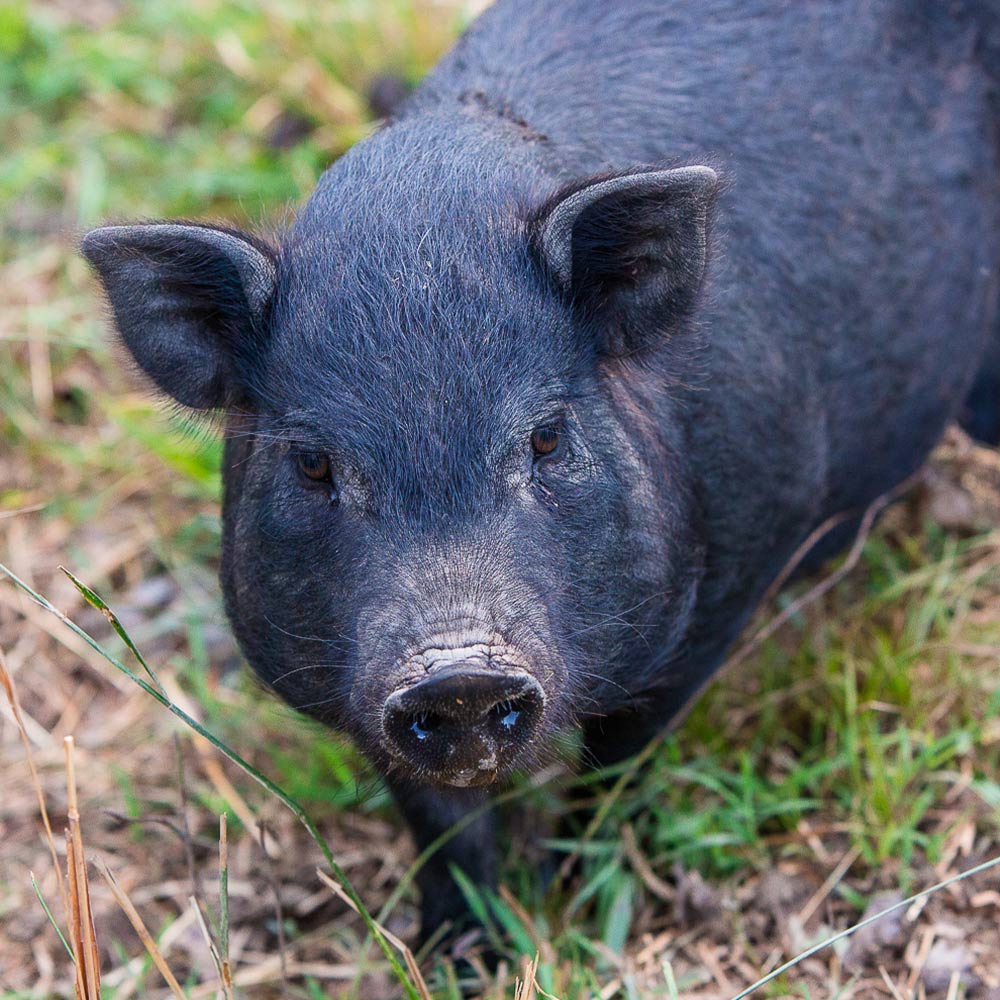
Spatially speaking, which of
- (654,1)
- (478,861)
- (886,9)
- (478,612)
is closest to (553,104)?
(654,1)

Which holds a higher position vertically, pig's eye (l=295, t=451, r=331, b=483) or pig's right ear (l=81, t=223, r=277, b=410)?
pig's right ear (l=81, t=223, r=277, b=410)

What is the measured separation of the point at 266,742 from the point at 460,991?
3.64ft

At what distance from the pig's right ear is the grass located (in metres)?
0.20

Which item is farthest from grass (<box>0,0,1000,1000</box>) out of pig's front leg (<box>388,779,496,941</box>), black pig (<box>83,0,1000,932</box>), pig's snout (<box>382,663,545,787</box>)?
pig's snout (<box>382,663,545,787</box>)

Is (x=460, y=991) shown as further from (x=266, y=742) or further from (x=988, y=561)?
(x=988, y=561)

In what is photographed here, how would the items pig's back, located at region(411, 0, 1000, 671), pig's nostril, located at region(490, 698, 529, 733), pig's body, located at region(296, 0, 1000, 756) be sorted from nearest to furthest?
pig's nostril, located at region(490, 698, 529, 733)
pig's body, located at region(296, 0, 1000, 756)
pig's back, located at region(411, 0, 1000, 671)

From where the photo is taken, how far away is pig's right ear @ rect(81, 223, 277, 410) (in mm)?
3293

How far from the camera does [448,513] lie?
3.05 meters

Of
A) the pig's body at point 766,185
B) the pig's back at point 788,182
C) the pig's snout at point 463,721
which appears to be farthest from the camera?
the pig's back at point 788,182

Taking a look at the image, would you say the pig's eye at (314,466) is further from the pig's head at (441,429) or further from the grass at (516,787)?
the grass at (516,787)

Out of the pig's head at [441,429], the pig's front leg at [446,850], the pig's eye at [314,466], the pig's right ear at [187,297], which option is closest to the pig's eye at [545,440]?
the pig's head at [441,429]

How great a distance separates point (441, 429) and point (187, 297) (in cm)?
78

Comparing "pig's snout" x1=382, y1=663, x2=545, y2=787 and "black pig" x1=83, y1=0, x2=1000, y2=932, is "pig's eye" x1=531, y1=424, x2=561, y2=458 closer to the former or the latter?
"black pig" x1=83, y1=0, x2=1000, y2=932

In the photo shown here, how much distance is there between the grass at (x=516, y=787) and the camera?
4043 mm
